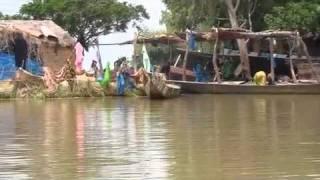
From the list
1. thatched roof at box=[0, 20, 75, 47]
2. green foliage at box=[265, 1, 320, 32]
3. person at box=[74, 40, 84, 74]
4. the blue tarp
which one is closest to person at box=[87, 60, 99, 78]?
person at box=[74, 40, 84, 74]

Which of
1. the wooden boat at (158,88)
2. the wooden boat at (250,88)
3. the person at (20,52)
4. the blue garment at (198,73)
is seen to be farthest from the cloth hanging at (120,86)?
the blue garment at (198,73)

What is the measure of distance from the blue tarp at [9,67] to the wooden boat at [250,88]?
18.5 feet

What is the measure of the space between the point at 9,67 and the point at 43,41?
1.66m

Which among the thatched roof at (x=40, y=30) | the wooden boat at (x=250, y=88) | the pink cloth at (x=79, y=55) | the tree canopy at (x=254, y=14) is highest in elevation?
the tree canopy at (x=254, y=14)

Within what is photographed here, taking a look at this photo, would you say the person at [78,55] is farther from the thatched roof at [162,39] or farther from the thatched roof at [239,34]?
the thatched roof at [239,34]

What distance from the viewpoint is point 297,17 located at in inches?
1168

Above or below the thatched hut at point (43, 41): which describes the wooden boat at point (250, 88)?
below

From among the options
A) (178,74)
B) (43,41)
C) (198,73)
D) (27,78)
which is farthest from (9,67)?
(198,73)

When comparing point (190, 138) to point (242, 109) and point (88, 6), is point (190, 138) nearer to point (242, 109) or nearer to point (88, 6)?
point (242, 109)

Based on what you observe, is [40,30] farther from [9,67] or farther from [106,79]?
[106,79]

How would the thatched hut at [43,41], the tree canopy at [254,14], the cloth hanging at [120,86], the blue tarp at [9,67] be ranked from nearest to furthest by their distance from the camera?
the cloth hanging at [120,86]
the thatched hut at [43,41]
the blue tarp at [9,67]
the tree canopy at [254,14]

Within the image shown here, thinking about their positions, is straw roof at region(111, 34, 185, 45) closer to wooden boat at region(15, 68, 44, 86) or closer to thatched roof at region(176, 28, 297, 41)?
thatched roof at region(176, 28, 297, 41)

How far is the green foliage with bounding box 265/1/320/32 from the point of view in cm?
2966

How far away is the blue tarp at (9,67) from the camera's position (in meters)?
27.1
